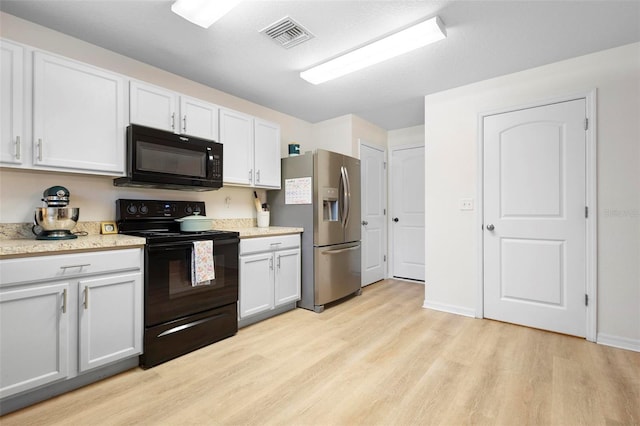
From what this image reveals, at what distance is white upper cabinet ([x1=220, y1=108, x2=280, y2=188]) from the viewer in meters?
2.96

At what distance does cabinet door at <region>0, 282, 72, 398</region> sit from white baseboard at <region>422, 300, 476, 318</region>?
3179mm

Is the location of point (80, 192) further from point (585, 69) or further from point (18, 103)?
point (585, 69)

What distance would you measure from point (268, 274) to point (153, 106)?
1.79 metres

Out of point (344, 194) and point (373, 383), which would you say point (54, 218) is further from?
point (344, 194)

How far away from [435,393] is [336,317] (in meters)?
1.39

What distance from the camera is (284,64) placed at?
2699 mm

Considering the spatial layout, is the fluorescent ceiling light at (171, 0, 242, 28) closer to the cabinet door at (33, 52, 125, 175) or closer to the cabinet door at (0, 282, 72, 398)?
the cabinet door at (33, 52, 125, 175)

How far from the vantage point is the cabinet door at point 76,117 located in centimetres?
189

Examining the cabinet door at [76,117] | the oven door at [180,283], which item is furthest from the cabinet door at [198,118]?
the oven door at [180,283]

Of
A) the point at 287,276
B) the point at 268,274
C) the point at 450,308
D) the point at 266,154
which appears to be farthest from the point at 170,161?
the point at 450,308

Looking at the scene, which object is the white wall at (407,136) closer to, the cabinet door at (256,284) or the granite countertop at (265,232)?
the granite countertop at (265,232)

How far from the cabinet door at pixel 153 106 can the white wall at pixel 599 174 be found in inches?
104

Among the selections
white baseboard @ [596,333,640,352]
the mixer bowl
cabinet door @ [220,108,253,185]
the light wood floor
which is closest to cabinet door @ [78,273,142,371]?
the light wood floor

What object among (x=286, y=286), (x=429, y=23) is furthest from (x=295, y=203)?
(x=429, y=23)
